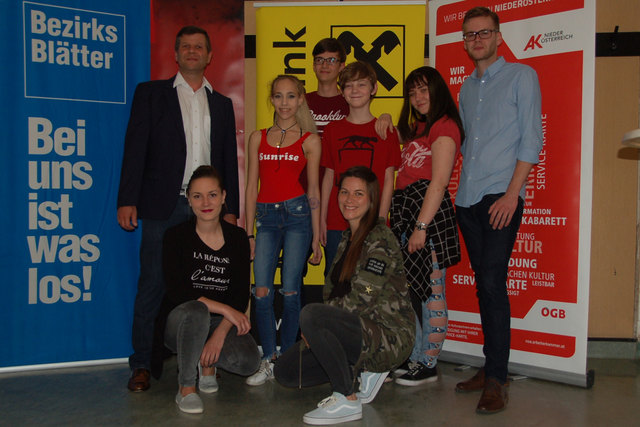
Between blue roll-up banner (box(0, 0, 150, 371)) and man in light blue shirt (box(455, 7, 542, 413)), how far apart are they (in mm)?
1940

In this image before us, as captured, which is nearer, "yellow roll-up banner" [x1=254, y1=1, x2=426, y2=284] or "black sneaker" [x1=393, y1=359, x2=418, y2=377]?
"black sneaker" [x1=393, y1=359, x2=418, y2=377]

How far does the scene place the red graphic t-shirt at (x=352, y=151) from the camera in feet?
8.95

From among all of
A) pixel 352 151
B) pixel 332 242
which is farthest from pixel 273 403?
pixel 352 151

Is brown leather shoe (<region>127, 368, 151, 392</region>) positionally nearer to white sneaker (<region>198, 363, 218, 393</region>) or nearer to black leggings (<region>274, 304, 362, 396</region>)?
white sneaker (<region>198, 363, 218, 393</region>)

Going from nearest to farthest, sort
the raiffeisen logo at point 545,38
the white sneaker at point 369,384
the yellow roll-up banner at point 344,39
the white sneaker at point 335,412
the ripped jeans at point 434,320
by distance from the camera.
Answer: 1. the white sneaker at point 335,412
2. the white sneaker at point 369,384
3. the ripped jeans at point 434,320
4. the raiffeisen logo at point 545,38
5. the yellow roll-up banner at point 344,39

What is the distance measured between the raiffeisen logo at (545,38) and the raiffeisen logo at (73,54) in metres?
2.34

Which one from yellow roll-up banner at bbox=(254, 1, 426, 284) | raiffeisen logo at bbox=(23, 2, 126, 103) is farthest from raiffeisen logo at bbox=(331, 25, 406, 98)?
raiffeisen logo at bbox=(23, 2, 126, 103)

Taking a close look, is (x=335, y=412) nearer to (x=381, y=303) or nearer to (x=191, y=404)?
(x=381, y=303)

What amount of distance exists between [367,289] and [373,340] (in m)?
0.22

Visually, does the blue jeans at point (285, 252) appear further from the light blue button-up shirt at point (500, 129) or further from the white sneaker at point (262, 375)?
the light blue button-up shirt at point (500, 129)

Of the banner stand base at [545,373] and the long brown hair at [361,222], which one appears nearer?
the long brown hair at [361,222]

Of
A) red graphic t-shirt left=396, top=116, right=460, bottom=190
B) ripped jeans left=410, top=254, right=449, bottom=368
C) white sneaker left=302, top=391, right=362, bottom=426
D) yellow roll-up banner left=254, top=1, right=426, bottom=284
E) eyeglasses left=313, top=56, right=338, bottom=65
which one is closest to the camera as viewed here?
white sneaker left=302, top=391, right=362, bottom=426

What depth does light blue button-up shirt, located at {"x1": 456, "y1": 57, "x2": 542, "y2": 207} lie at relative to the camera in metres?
2.42

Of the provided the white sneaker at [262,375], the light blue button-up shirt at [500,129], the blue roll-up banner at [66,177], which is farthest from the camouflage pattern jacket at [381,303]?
the blue roll-up banner at [66,177]
